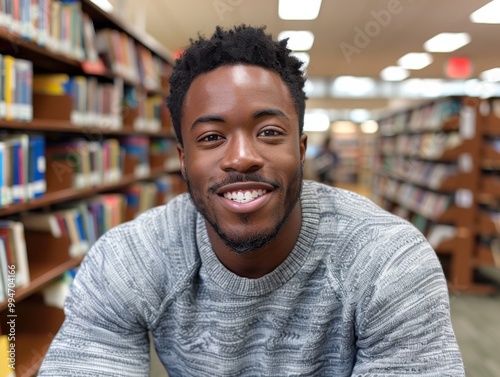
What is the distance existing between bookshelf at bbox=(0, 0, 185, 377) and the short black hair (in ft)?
3.81

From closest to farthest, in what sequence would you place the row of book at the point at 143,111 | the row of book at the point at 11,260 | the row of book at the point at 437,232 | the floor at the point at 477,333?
the row of book at the point at 11,260, the floor at the point at 477,333, the row of book at the point at 143,111, the row of book at the point at 437,232

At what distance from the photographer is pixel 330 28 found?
632 centimetres

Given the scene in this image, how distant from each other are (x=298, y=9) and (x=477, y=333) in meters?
4.04

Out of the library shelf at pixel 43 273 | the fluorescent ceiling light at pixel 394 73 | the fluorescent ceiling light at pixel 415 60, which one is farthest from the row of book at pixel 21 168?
the fluorescent ceiling light at pixel 394 73

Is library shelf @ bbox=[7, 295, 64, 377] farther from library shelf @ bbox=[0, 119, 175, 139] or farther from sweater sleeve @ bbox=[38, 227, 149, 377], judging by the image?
sweater sleeve @ bbox=[38, 227, 149, 377]

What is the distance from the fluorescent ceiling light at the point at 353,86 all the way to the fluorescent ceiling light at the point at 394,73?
0.56m

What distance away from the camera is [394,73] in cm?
1048

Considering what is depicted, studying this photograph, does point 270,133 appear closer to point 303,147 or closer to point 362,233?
point 303,147

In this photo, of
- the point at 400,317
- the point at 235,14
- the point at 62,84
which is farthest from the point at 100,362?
the point at 235,14

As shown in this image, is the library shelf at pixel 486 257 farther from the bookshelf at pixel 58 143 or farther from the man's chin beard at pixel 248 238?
the man's chin beard at pixel 248 238

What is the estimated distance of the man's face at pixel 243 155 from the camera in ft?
3.00

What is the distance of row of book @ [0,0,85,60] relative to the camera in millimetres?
1917

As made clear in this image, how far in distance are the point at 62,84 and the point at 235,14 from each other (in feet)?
11.7

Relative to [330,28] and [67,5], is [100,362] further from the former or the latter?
[330,28]
